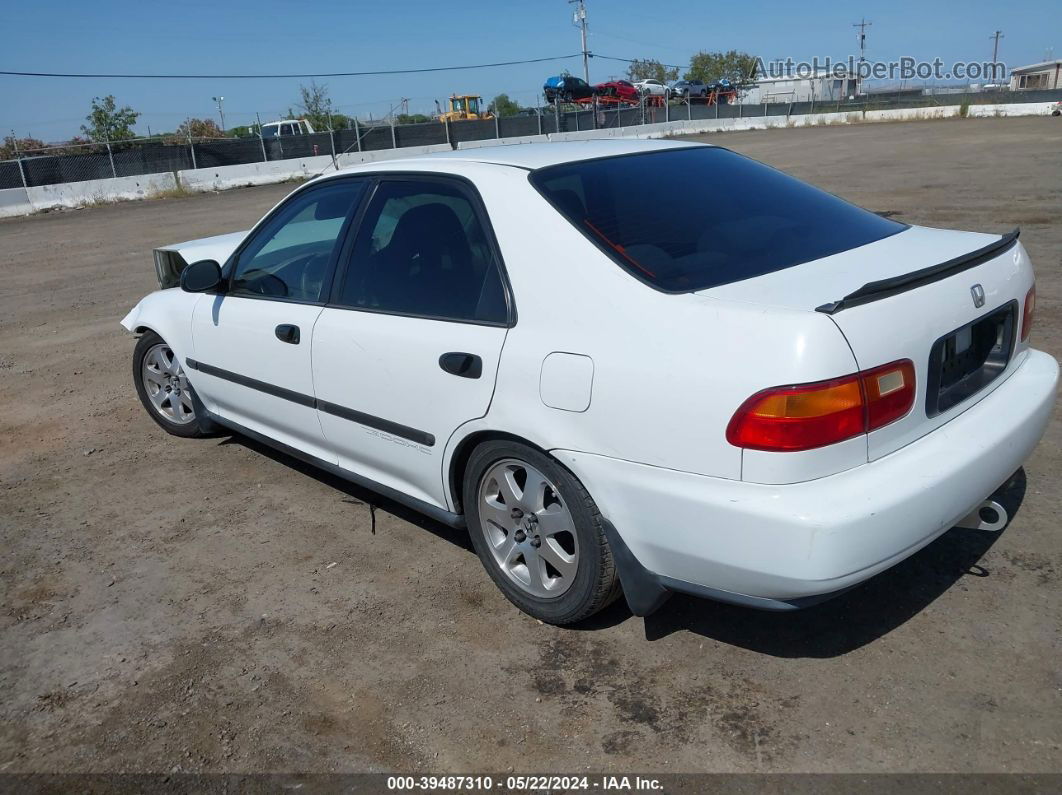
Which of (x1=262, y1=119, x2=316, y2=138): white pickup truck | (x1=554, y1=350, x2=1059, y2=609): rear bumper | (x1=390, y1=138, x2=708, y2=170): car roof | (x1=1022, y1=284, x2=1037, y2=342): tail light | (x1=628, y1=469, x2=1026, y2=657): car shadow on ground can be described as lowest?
(x1=628, y1=469, x2=1026, y2=657): car shadow on ground

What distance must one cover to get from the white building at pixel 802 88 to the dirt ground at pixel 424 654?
229ft

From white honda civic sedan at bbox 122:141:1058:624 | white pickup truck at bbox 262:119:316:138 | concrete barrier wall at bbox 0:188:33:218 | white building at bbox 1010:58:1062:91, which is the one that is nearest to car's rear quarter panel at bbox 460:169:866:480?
white honda civic sedan at bbox 122:141:1058:624

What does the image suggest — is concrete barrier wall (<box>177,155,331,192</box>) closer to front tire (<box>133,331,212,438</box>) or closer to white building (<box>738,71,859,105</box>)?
front tire (<box>133,331,212,438</box>)

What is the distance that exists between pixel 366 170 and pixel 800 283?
201 centimetres

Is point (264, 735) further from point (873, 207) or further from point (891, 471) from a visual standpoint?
point (873, 207)

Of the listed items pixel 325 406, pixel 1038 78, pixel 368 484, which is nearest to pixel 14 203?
pixel 325 406

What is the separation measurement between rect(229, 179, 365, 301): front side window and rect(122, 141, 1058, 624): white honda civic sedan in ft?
0.06

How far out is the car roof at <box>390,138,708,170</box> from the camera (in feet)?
11.0

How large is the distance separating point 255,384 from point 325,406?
0.64 meters

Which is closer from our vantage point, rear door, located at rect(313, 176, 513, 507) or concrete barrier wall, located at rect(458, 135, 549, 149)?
rear door, located at rect(313, 176, 513, 507)

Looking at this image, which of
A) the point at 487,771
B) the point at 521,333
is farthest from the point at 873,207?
the point at 487,771

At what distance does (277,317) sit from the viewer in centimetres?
399

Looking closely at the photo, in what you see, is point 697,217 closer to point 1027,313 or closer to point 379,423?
point 1027,313

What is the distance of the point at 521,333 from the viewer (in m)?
2.92
